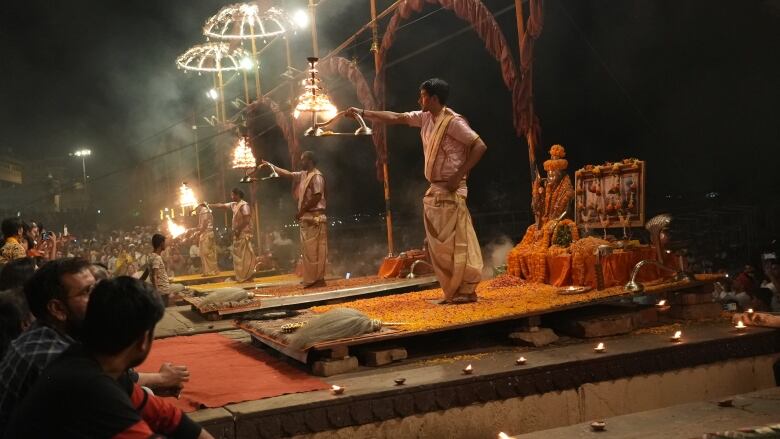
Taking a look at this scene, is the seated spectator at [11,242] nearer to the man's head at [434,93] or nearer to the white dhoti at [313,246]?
the white dhoti at [313,246]

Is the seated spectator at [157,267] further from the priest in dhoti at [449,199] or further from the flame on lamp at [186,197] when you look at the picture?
the flame on lamp at [186,197]

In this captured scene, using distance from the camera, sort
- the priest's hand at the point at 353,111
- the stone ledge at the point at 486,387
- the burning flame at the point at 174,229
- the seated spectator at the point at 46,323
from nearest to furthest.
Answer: the seated spectator at the point at 46,323, the stone ledge at the point at 486,387, the priest's hand at the point at 353,111, the burning flame at the point at 174,229

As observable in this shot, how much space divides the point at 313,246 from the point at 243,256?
15.4ft

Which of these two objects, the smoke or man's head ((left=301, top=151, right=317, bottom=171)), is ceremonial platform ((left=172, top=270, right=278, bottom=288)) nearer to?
the smoke

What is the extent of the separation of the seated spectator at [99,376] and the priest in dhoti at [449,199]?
16.1 ft

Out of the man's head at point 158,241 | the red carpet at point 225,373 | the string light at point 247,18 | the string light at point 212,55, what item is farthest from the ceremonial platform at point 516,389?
the string light at point 212,55

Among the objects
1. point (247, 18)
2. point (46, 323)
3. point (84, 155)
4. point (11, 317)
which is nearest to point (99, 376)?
point (46, 323)

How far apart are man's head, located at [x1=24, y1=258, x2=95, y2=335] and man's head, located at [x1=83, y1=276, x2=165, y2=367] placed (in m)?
1.06

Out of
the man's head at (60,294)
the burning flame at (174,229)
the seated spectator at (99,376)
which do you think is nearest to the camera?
the seated spectator at (99,376)

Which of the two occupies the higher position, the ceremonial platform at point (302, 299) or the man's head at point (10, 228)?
the man's head at point (10, 228)

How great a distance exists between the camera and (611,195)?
28.8 feet

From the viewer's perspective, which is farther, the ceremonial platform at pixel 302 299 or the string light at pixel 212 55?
the string light at pixel 212 55

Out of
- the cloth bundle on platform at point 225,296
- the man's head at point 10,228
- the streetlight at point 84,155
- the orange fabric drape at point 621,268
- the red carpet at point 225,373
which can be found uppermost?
the streetlight at point 84,155

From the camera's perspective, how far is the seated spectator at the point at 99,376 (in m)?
2.39
